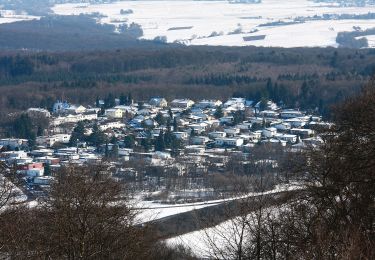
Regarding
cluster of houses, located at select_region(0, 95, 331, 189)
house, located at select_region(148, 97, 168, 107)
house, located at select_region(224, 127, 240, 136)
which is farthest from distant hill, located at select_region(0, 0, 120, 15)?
house, located at select_region(224, 127, 240, 136)

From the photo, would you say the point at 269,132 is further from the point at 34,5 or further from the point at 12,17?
the point at 34,5

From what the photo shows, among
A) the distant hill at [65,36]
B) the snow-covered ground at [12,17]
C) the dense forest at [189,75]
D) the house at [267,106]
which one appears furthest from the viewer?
the snow-covered ground at [12,17]

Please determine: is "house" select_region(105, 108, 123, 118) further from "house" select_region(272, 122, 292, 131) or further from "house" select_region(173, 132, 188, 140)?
"house" select_region(272, 122, 292, 131)

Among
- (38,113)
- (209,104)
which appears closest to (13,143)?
(38,113)

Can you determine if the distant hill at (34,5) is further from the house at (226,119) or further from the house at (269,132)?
the house at (269,132)

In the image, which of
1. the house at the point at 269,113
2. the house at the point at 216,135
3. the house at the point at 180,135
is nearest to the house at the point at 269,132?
the house at the point at 216,135
